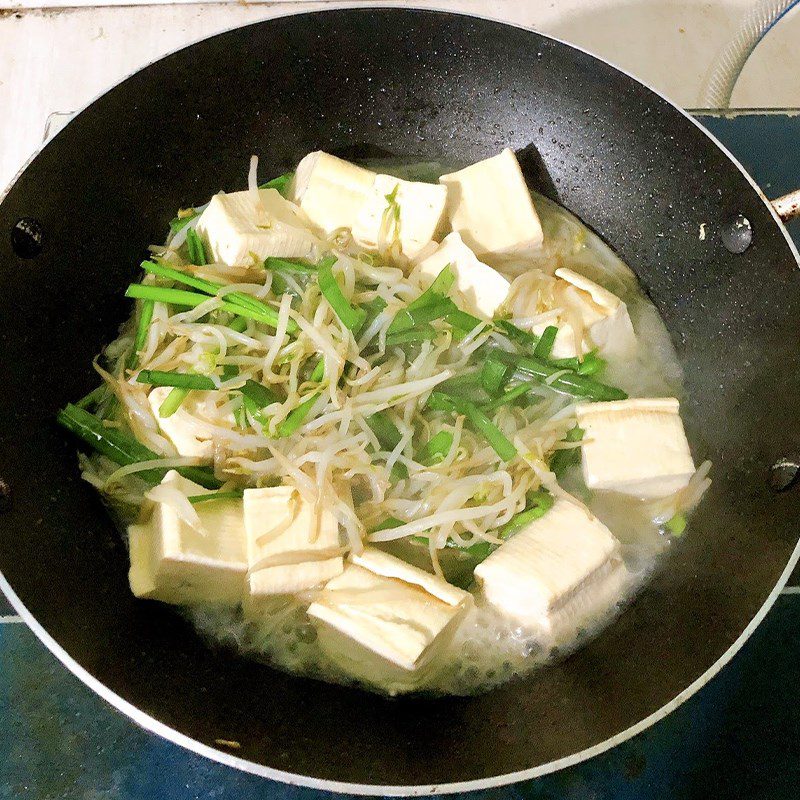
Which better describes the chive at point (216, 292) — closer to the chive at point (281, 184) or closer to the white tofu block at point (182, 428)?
the white tofu block at point (182, 428)

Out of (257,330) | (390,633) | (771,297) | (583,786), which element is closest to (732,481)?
(771,297)

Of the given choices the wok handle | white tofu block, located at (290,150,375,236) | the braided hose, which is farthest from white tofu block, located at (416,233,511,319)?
the braided hose

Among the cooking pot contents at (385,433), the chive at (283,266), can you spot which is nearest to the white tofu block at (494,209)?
the cooking pot contents at (385,433)

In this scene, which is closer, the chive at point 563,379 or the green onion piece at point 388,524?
the green onion piece at point 388,524

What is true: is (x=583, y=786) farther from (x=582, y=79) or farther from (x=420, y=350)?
(x=582, y=79)

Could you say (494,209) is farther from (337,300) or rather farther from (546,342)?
(337,300)
